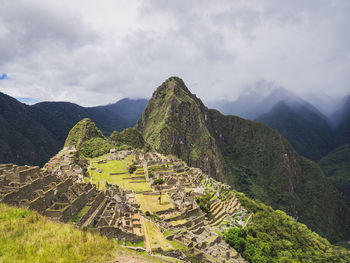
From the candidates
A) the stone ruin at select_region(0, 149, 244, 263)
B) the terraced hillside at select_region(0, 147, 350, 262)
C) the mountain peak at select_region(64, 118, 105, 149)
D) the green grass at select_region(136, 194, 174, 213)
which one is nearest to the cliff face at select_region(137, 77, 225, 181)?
the mountain peak at select_region(64, 118, 105, 149)

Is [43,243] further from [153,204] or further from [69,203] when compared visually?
[153,204]

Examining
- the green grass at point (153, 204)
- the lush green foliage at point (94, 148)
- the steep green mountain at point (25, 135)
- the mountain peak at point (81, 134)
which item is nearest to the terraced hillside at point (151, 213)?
the green grass at point (153, 204)

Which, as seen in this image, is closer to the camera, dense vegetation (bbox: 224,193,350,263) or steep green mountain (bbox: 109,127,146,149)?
dense vegetation (bbox: 224,193,350,263)

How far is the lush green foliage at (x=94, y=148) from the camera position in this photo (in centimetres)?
6662

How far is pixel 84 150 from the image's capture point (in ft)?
232

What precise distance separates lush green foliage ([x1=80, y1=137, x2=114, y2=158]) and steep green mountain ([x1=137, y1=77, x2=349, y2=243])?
4306cm

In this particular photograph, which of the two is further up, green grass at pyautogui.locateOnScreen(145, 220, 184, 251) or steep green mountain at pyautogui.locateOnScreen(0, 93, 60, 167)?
steep green mountain at pyautogui.locateOnScreen(0, 93, 60, 167)

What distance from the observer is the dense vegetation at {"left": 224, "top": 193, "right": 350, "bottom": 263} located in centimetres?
2664

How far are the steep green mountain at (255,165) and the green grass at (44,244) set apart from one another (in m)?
108

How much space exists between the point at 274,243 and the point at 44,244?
3714 centimetres

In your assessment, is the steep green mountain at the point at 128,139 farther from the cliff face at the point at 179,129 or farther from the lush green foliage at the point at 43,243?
the lush green foliage at the point at 43,243

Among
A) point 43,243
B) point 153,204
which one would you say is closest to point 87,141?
point 153,204

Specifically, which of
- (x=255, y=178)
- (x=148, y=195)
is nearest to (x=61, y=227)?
(x=148, y=195)

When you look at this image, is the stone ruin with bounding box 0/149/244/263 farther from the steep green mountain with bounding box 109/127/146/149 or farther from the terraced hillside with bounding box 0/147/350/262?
the steep green mountain with bounding box 109/127/146/149
